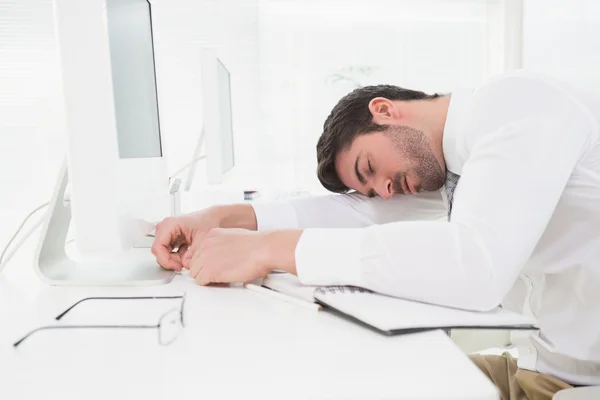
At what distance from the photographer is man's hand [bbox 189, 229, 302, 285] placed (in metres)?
0.67

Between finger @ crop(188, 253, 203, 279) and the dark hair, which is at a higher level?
the dark hair

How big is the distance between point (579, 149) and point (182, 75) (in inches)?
103

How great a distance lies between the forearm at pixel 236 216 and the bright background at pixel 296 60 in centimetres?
201

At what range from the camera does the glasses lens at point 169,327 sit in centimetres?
51

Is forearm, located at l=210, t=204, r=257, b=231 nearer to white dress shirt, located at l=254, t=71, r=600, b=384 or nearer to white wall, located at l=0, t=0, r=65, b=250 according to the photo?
white dress shirt, located at l=254, t=71, r=600, b=384

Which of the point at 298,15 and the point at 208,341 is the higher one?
the point at 298,15

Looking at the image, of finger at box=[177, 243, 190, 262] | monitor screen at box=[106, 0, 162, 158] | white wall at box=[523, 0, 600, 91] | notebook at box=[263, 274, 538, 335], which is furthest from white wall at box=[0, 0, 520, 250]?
notebook at box=[263, 274, 538, 335]

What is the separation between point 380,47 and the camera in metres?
3.22

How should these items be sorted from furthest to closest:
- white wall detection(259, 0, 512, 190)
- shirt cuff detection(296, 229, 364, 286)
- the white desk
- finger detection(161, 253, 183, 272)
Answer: white wall detection(259, 0, 512, 190)
finger detection(161, 253, 183, 272)
shirt cuff detection(296, 229, 364, 286)
the white desk

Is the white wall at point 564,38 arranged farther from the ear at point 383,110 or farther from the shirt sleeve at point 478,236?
the shirt sleeve at point 478,236

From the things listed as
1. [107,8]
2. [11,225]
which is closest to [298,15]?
[11,225]

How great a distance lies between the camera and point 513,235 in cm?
58

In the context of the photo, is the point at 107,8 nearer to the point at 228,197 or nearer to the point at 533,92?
the point at 533,92

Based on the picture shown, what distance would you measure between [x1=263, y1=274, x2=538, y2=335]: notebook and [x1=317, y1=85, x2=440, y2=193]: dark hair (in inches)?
15.6
